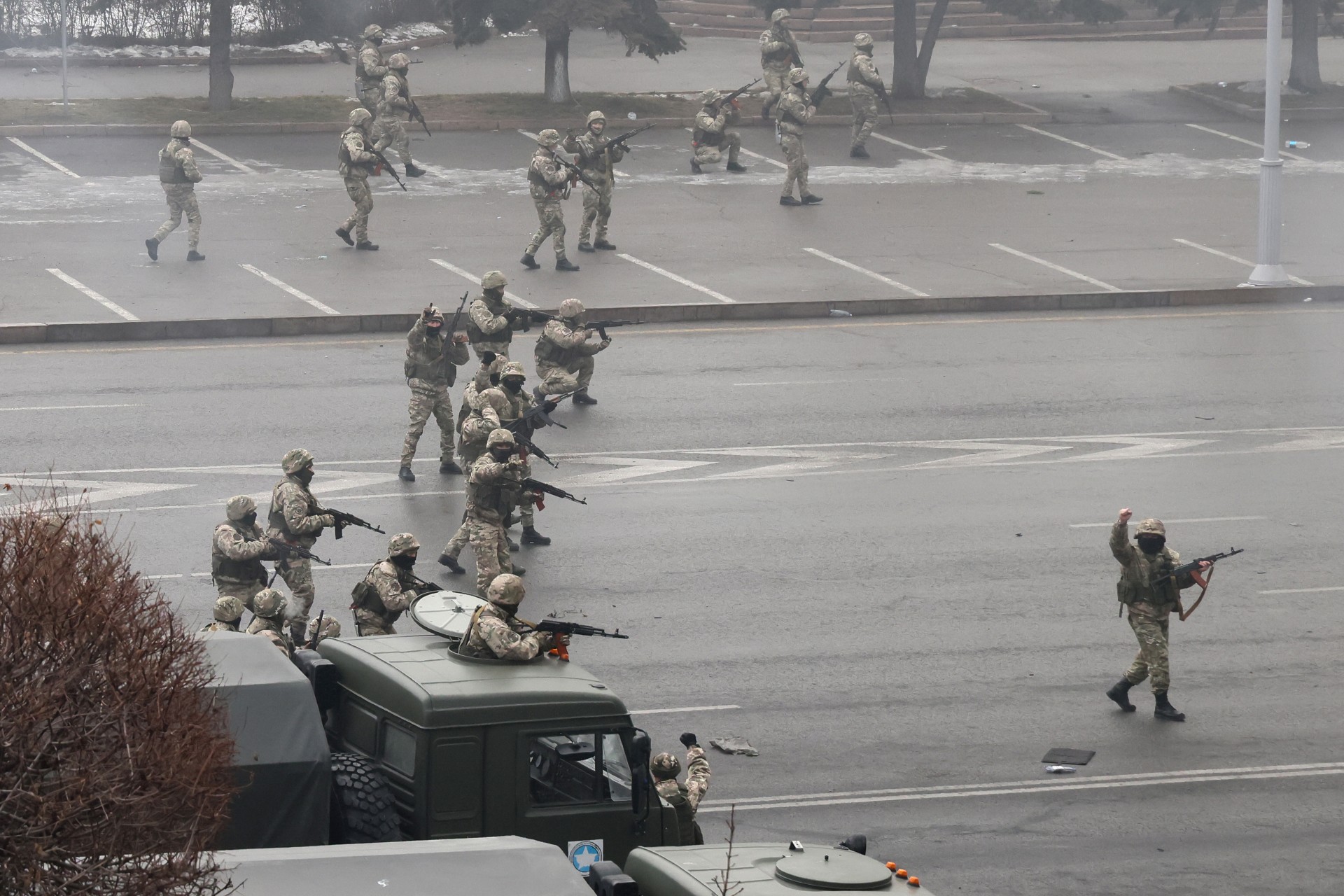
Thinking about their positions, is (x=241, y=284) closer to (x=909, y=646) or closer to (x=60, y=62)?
(x=909, y=646)

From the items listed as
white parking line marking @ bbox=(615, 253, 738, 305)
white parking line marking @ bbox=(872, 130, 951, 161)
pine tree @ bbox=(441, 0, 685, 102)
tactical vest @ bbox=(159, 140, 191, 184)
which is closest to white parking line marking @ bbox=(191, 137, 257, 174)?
pine tree @ bbox=(441, 0, 685, 102)

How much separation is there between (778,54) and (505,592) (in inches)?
971

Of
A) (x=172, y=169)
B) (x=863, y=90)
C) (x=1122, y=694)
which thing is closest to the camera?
(x=1122, y=694)

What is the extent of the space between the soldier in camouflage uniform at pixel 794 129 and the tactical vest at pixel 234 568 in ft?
56.5

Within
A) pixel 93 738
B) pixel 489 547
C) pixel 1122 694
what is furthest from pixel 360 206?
pixel 93 738

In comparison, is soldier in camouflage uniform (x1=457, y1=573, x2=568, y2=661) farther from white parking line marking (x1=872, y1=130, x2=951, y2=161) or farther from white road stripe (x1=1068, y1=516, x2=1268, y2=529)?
white parking line marking (x1=872, y1=130, x2=951, y2=161)

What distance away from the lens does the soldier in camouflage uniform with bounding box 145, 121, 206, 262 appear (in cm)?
2406

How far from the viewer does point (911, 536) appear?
1549cm

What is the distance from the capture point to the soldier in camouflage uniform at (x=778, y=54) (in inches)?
1261

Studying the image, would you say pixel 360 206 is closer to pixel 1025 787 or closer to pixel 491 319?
pixel 491 319

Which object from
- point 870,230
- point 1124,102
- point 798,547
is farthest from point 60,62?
point 798,547

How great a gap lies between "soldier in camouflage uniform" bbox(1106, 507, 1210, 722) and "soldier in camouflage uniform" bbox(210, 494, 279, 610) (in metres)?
5.65

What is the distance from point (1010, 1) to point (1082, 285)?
46.4ft

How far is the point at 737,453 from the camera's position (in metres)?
17.7
